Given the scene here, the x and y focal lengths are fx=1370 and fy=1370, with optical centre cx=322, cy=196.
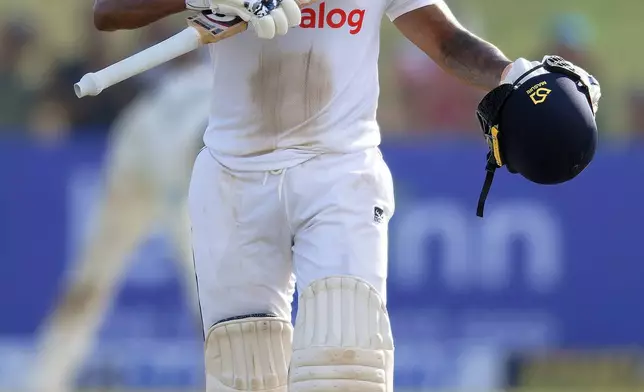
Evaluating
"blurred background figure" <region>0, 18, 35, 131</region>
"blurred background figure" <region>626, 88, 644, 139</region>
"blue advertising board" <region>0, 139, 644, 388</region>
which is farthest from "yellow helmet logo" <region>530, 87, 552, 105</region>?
"blurred background figure" <region>626, 88, 644, 139</region>

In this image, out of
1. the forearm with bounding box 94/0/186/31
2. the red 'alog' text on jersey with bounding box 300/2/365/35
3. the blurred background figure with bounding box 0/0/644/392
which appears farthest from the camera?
the blurred background figure with bounding box 0/0/644/392

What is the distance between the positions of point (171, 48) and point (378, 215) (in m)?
0.74

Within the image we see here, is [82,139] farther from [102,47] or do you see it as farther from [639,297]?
[639,297]

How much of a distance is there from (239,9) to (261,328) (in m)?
0.93

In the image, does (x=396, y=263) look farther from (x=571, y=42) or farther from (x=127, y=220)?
(x=571, y=42)

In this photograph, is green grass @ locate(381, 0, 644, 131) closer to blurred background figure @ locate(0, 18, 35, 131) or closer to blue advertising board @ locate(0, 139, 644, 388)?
blue advertising board @ locate(0, 139, 644, 388)

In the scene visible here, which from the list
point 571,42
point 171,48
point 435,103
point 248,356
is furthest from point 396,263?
point 171,48

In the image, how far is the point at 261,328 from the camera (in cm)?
383

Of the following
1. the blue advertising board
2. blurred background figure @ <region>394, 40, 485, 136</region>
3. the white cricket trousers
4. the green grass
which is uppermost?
the green grass

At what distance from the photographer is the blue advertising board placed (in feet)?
A: 27.7

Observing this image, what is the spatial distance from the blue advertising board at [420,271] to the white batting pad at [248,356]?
4.61 metres

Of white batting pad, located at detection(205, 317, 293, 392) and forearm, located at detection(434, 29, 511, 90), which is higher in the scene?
forearm, located at detection(434, 29, 511, 90)

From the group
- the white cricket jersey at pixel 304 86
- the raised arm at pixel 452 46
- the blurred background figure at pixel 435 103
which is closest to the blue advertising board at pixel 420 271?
the blurred background figure at pixel 435 103

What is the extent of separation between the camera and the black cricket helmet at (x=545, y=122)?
355 cm
